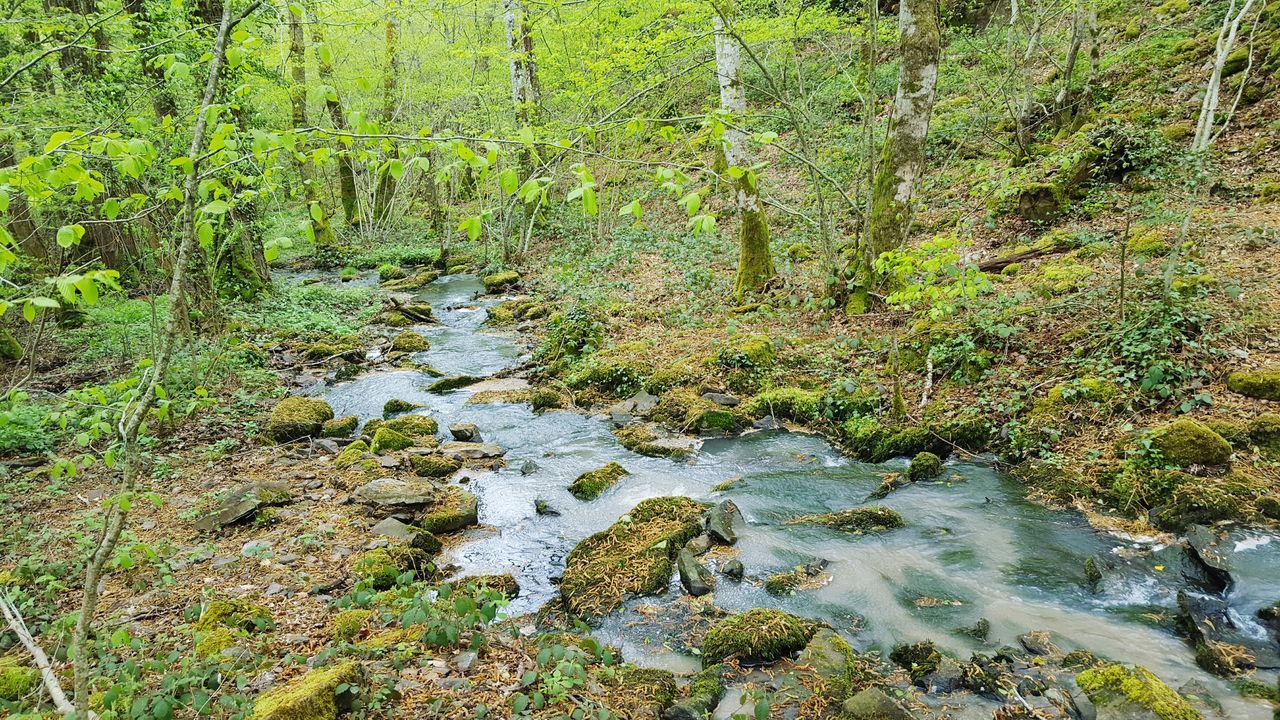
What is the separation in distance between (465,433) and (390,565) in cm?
331

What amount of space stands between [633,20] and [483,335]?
690cm

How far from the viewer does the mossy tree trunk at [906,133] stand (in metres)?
8.27

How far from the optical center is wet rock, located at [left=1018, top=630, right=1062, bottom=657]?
3840 millimetres

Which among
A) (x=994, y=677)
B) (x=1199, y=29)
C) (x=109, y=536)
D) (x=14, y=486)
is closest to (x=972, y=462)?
(x=994, y=677)

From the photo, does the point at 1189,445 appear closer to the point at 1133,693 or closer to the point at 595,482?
the point at 1133,693

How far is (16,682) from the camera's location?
3.25 m

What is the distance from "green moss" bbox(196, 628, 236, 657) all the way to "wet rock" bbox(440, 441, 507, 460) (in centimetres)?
358

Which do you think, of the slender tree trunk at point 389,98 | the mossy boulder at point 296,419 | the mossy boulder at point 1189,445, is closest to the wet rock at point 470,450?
the mossy boulder at point 296,419

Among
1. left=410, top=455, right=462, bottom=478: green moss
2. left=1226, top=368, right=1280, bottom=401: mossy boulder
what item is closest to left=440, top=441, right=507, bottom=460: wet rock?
left=410, top=455, right=462, bottom=478: green moss

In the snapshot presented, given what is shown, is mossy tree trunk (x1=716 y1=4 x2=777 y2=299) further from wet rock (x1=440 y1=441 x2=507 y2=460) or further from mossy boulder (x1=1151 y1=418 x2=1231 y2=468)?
mossy boulder (x1=1151 y1=418 x2=1231 y2=468)

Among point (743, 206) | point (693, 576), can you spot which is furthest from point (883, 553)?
point (743, 206)

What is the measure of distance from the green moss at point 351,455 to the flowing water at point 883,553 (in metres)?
1.34

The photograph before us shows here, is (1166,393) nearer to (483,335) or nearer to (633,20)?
(633,20)

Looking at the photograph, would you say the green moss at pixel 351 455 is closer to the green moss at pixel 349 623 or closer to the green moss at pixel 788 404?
the green moss at pixel 349 623
